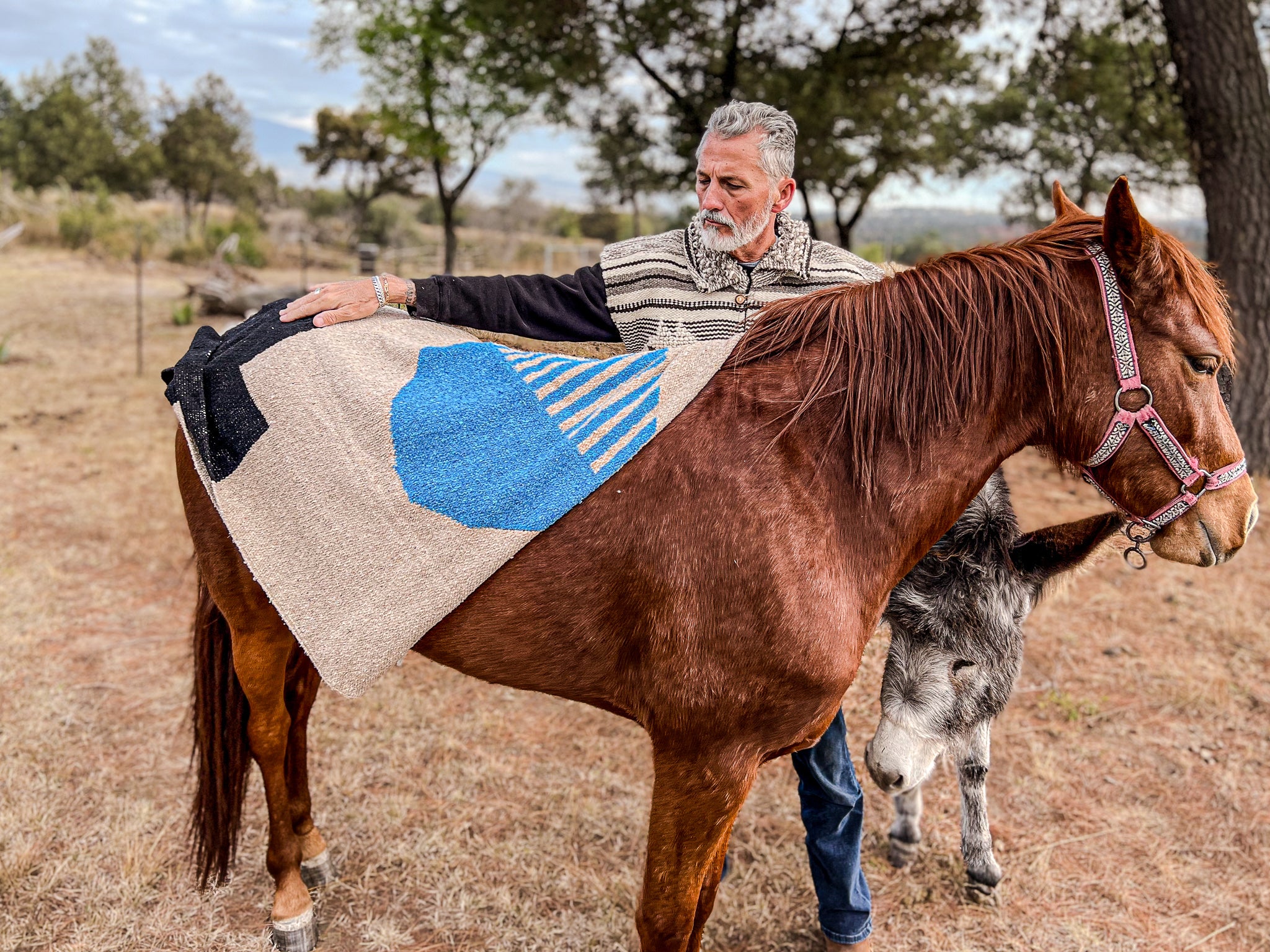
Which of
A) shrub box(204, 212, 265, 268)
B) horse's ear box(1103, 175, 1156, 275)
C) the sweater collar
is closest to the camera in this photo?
horse's ear box(1103, 175, 1156, 275)

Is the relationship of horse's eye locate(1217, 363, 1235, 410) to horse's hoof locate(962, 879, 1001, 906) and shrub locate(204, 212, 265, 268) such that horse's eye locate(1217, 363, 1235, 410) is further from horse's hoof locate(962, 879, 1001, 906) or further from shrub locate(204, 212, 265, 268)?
shrub locate(204, 212, 265, 268)

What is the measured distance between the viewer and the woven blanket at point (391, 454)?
1.78 meters

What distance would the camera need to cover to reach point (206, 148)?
33.8 metres

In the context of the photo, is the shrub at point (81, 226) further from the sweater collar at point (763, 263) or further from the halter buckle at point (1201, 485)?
the halter buckle at point (1201, 485)

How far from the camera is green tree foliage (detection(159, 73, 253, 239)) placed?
33906mm

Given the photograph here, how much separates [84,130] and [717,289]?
43268 millimetres

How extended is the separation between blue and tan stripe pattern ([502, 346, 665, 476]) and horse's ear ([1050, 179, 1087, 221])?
0.97 metres

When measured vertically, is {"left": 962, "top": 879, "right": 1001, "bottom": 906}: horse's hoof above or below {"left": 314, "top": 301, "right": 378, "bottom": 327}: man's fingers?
below

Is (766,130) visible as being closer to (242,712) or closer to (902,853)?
(242,712)

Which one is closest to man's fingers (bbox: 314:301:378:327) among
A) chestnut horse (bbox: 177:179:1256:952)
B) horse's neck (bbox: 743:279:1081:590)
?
chestnut horse (bbox: 177:179:1256:952)

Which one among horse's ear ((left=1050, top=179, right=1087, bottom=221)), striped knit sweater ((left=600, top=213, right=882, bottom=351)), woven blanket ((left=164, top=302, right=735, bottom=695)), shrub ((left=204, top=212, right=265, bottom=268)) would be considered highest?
shrub ((left=204, top=212, right=265, bottom=268))

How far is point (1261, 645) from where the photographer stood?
4617mm

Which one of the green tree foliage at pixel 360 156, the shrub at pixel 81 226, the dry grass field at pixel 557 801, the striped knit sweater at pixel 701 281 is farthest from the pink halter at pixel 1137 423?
the green tree foliage at pixel 360 156

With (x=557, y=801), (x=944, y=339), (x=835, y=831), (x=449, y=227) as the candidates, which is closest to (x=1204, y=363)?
(x=944, y=339)
